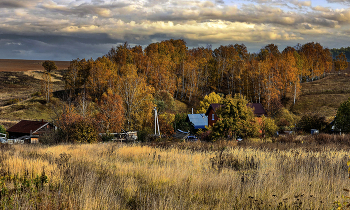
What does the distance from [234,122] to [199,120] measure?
31.7 m

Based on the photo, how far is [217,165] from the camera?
9.87 meters

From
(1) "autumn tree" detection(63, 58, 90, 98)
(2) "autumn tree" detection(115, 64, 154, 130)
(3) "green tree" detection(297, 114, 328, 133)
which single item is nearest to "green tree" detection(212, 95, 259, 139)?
(3) "green tree" detection(297, 114, 328, 133)

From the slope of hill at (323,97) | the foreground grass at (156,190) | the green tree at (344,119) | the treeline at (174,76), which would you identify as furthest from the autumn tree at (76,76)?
the foreground grass at (156,190)

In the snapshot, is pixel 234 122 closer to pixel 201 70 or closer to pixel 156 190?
pixel 156 190

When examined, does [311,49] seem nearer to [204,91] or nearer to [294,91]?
[294,91]

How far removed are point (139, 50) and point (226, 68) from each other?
28.3 metres

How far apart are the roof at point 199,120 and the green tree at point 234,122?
95.5 ft

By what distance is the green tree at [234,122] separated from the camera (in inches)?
1015

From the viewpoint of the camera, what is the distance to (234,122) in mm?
26062

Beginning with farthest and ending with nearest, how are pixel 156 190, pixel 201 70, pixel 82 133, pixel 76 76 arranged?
pixel 201 70 → pixel 76 76 → pixel 82 133 → pixel 156 190

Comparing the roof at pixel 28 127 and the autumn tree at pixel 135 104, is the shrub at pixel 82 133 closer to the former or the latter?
the autumn tree at pixel 135 104

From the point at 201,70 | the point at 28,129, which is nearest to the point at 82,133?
the point at 28,129

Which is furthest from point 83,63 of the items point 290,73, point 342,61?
point 342,61

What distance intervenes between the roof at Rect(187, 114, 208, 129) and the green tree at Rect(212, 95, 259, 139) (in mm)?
29108
